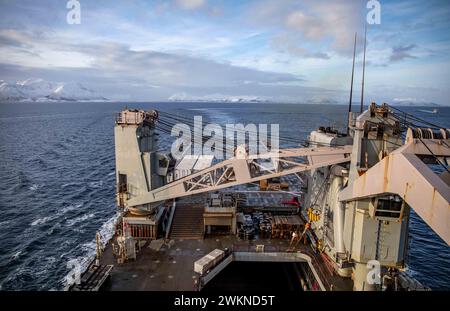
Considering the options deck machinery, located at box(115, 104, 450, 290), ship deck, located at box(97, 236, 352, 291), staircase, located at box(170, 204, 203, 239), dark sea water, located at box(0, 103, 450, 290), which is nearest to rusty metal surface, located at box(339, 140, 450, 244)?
deck machinery, located at box(115, 104, 450, 290)

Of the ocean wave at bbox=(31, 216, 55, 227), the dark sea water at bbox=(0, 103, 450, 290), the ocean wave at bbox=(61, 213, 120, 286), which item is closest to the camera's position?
the ocean wave at bbox=(61, 213, 120, 286)

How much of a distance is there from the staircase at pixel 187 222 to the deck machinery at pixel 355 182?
2.29m

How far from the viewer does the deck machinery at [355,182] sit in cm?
1298

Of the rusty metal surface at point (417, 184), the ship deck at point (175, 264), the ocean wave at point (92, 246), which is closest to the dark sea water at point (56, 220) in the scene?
the ocean wave at point (92, 246)

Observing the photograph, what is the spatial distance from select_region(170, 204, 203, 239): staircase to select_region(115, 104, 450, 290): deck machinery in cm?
229

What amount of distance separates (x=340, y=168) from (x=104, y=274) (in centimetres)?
1908

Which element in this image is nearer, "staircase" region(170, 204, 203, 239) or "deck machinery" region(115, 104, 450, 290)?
"deck machinery" region(115, 104, 450, 290)

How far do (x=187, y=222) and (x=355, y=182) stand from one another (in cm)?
1961

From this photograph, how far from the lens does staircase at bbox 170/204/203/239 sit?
105 ft

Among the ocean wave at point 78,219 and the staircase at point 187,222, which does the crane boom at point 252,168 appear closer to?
the staircase at point 187,222

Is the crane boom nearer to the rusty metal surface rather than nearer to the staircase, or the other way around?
the staircase

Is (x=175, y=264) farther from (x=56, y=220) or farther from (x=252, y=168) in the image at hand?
(x=56, y=220)

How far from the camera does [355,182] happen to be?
1855 centimetres
